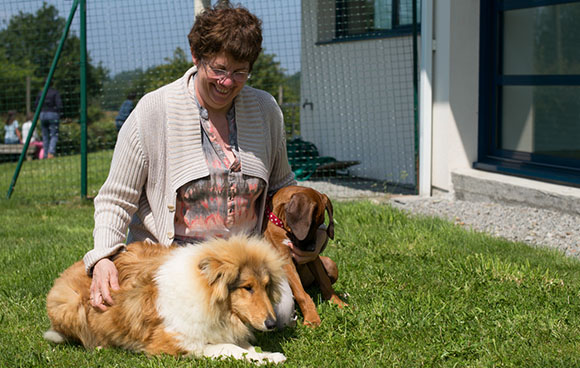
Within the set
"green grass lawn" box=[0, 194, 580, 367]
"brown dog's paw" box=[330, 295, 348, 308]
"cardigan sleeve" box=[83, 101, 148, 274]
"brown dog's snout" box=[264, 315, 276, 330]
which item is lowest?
"green grass lawn" box=[0, 194, 580, 367]

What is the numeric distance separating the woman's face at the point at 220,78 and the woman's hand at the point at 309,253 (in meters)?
1.01

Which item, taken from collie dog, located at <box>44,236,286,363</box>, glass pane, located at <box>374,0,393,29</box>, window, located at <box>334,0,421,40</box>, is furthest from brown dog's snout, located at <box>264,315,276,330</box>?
glass pane, located at <box>374,0,393,29</box>

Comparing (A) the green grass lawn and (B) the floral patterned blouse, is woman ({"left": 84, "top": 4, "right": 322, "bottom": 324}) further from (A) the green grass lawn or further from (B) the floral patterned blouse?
(A) the green grass lawn

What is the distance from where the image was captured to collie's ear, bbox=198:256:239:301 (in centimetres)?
310

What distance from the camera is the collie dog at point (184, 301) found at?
3141mm

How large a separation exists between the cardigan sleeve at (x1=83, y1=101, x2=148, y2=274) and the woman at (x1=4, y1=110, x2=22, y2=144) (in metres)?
16.9

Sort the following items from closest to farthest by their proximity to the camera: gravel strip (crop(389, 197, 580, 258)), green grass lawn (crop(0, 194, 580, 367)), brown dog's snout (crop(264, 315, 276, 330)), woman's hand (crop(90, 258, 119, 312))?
brown dog's snout (crop(264, 315, 276, 330)) → woman's hand (crop(90, 258, 119, 312)) → green grass lawn (crop(0, 194, 580, 367)) → gravel strip (crop(389, 197, 580, 258))

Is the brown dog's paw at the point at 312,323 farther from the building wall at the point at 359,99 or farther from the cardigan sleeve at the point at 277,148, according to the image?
the building wall at the point at 359,99

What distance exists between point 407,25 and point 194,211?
7232 mm

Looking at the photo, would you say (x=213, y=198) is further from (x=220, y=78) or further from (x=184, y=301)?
(x=184, y=301)

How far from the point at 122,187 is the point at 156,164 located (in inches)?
9.5

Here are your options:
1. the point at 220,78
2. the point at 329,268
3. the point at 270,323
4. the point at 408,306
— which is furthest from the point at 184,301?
the point at 408,306

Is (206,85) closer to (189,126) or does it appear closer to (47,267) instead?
(189,126)

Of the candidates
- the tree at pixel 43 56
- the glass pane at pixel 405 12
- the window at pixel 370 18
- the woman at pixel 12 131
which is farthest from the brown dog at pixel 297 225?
the woman at pixel 12 131
